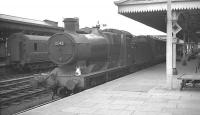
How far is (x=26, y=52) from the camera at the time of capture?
1997 cm

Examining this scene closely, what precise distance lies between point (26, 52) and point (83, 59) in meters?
8.89

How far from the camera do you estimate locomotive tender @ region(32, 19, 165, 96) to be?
1133 cm

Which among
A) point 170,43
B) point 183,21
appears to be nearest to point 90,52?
point 170,43

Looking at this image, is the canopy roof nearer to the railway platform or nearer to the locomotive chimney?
the locomotive chimney

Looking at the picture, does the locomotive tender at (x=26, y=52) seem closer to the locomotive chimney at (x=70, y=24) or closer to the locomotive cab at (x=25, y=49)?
the locomotive cab at (x=25, y=49)

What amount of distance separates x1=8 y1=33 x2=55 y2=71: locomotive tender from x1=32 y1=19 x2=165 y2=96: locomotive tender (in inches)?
258

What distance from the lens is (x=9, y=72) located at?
21.9 meters

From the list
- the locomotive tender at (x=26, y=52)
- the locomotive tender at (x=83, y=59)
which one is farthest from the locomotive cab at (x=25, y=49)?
the locomotive tender at (x=83, y=59)

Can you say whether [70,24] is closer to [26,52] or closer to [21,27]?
[26,52]

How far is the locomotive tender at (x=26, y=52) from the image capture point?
20.0 m

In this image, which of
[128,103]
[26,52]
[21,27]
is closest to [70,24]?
[128,103]

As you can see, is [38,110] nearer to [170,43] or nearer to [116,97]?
[116,97]

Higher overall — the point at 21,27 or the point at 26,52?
the point at 21,27

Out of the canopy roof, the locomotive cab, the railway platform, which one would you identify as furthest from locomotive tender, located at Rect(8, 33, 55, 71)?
the railway platform
